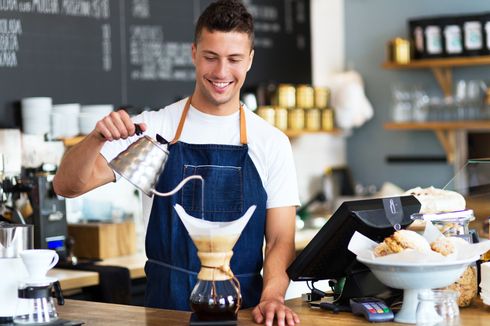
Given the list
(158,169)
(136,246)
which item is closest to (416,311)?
(158,169)

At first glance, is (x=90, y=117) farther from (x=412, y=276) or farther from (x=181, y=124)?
(x=412, y=276)

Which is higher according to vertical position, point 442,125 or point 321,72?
point 321,72

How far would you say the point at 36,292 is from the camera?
2.43m

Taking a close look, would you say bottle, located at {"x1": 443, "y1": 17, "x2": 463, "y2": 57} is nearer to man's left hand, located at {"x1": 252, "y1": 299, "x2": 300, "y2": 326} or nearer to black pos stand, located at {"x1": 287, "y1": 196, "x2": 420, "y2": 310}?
black pos stand, located at {"x1": 287, "y1": 196, "x2": 420, "y2": 310}

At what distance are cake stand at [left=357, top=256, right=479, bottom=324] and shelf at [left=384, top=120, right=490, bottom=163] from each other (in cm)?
381

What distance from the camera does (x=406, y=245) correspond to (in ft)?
8.21

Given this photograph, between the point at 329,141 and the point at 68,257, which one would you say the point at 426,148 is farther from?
the point at 68,257

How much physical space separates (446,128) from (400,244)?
3881mm

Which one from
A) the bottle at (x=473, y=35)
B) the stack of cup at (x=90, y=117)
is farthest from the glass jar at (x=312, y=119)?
the stack of cup at (x=90, y=117)

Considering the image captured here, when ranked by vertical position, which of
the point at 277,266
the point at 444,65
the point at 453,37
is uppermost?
the point at 453,37

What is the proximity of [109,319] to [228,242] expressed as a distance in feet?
1.71

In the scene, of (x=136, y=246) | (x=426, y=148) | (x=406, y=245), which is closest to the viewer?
(x=406, y=245)

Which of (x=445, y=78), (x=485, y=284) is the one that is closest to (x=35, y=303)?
(x=485, y=284)

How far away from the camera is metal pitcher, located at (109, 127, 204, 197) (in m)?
2.29
